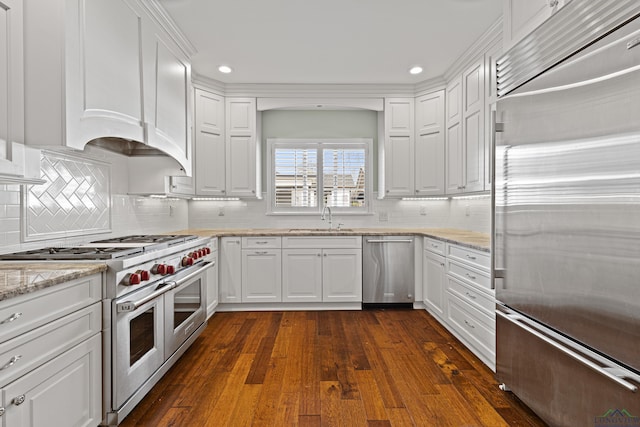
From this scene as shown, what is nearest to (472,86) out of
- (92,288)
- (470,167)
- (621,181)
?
(470,167)

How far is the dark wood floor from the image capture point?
6.16 feet

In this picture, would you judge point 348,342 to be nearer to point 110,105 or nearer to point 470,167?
point 470,167

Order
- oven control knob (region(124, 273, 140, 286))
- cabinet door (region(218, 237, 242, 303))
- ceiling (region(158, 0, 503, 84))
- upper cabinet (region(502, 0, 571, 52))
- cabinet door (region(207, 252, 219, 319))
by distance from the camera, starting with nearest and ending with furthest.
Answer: upper cabinet (region(502, 0, 571, 52)) → oven control knob (region(124, 273, 140, 286)) → ceiling (region(158, 0, 503, 84)) → cabinet door (region(207, 252, 219, 319)) → cabinet door (region(218, 237, 242, 303))

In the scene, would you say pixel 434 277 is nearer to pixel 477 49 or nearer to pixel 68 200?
pixel 477 49

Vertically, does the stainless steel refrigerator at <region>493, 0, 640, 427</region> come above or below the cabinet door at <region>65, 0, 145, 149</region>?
below

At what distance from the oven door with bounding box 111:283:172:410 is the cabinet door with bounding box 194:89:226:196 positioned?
1937mm

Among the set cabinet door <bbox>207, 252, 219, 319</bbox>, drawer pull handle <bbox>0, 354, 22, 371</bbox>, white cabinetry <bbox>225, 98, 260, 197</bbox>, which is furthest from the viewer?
white cabinetry <bbox>225, 98, 260, 197</bbox>

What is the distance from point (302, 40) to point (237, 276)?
2.49 m

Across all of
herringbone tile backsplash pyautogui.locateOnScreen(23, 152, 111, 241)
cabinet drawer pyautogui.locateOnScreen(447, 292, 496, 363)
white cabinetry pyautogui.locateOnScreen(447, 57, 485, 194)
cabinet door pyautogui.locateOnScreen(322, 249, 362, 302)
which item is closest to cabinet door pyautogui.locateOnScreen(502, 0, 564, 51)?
white cabinetry pyautogui.locateOnScreen(447, 57, 485, 194)

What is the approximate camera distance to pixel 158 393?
2.12 meters

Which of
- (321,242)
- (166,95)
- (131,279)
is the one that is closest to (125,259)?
(131,279)

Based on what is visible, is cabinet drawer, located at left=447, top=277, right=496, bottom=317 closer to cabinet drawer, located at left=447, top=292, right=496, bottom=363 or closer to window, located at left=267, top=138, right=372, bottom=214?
cabinet drawer, located at left=447, top=292, right=496, bottom=363

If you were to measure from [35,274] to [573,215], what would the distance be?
2.31m

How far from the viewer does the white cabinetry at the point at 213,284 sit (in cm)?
351
